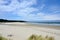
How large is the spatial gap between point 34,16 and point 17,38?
1.39 feet

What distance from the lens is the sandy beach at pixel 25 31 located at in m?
1.57

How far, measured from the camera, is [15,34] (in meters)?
1.58

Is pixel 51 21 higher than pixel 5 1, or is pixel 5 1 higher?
pixel 5 1

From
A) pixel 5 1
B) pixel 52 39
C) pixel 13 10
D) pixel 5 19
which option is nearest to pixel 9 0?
pixel 5 1

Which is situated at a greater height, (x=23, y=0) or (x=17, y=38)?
(x=23, y=0)

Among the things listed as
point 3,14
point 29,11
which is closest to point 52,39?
point 29,11

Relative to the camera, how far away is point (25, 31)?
158 centimetres

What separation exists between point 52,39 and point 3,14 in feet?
2.75

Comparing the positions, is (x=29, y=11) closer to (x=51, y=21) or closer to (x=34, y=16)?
(x=34, y=16)

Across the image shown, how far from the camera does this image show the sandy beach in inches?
61.9

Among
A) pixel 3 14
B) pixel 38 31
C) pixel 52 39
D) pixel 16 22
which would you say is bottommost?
pixel 52 39

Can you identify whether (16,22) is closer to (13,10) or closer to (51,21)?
(13,10)

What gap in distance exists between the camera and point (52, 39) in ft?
5.15

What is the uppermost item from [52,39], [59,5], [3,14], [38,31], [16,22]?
[59,5]
